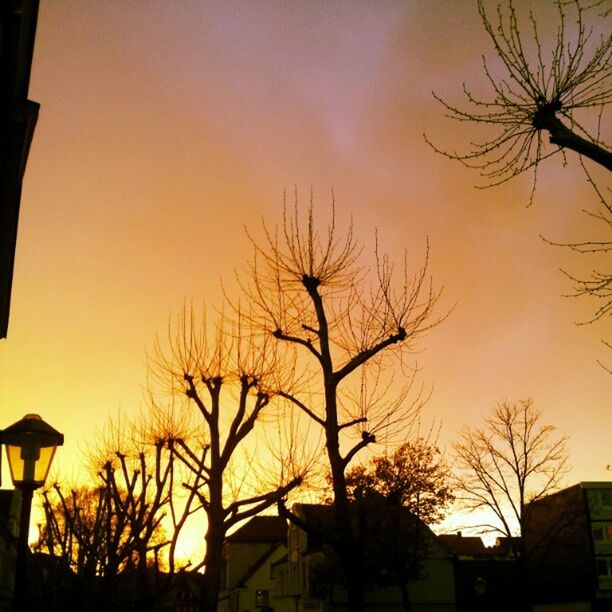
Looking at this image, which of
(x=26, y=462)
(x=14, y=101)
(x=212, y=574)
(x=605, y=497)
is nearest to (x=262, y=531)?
(x=605, y=497)

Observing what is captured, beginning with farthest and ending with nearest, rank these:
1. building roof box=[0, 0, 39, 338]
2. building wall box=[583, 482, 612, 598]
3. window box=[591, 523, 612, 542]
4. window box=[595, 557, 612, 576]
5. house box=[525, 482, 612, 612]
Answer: window box=[591, 523, 612, 542] → window box=[595, 557, 612, 576] → building wall box=[583, 482, 612, 598] → house box=[525, 482, 612, 612] → building roof box=[0, 0, 39, 338]

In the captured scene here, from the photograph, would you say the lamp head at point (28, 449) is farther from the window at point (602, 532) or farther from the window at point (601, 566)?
the window at point (602, 532)

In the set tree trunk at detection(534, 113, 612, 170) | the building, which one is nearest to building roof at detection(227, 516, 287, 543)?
the building

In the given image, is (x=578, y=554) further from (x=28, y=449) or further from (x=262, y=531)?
(x=28, y=449)

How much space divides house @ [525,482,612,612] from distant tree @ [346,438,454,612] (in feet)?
31.2

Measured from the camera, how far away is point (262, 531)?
73.1 metres

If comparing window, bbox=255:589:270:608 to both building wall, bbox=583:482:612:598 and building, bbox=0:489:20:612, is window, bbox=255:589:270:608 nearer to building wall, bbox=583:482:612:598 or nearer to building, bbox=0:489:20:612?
building wall, bbox=583:482:612:598

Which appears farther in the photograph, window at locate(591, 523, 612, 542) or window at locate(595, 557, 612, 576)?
window at locate(591, 523, 612, 542)

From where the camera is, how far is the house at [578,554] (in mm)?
46906

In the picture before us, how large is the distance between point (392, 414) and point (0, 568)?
20582mm

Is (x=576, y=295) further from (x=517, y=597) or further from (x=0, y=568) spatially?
(x=517, y=597)

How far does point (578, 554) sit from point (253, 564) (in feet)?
A: 105

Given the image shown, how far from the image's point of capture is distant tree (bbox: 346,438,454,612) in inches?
1502

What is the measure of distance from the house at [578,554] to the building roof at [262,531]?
2775cm
